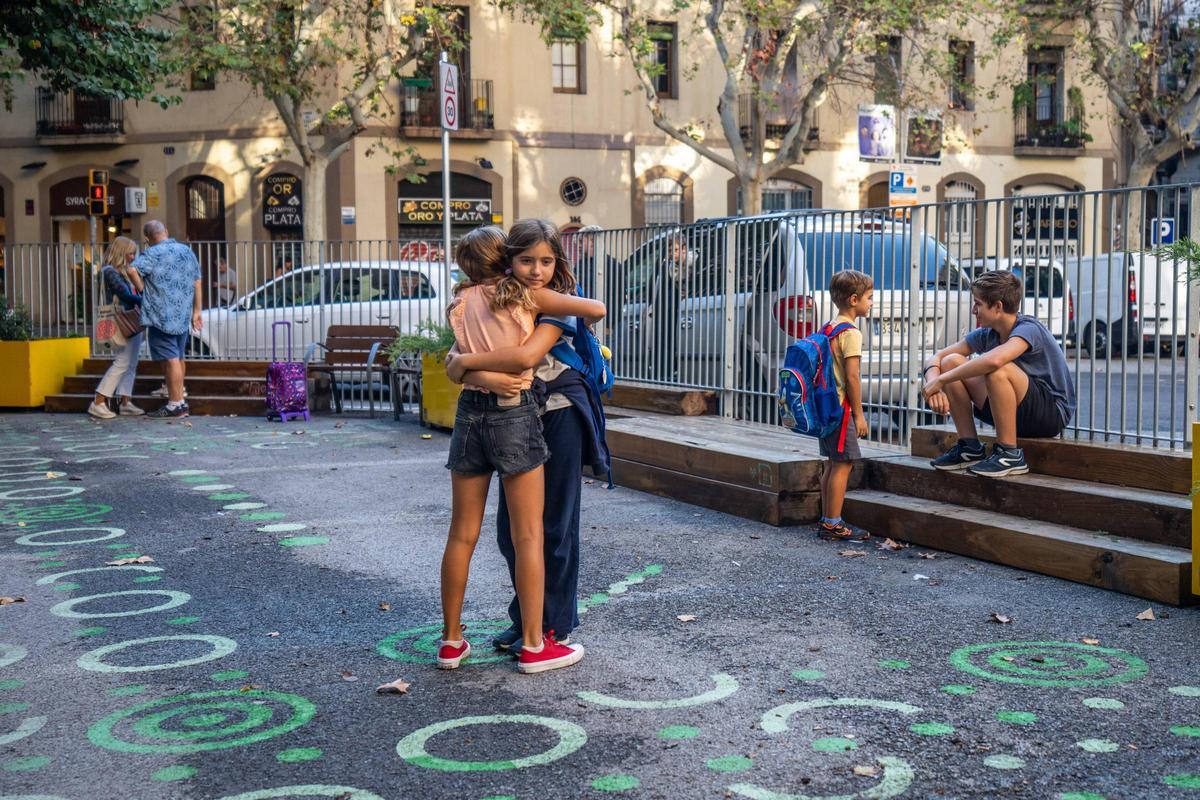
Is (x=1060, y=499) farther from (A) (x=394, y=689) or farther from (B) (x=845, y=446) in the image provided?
(A) (x=394, y=689)

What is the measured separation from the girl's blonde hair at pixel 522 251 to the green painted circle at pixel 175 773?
182 centimetres

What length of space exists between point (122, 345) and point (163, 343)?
1.46ft

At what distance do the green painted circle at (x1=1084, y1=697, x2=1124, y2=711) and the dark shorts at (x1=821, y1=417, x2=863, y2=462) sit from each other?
118 inches

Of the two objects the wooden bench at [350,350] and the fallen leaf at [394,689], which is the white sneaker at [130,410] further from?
the fallen leaf at [394,689]

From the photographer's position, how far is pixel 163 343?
1484cm

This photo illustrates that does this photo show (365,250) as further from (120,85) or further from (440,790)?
(440,790)

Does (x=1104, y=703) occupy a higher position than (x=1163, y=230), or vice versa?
(x=1163, y=230)

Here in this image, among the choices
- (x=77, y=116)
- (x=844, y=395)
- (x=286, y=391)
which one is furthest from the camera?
(x=77, y=116)

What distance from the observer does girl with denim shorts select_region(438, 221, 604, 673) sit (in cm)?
491

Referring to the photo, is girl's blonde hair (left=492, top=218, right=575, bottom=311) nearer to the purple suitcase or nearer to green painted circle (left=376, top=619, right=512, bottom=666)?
green painted circle (left=376, top=619, right=512, bottom=666)

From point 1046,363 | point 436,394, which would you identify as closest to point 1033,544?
point 1046,363

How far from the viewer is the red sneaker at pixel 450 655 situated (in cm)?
503

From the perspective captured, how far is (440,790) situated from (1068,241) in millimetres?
4970

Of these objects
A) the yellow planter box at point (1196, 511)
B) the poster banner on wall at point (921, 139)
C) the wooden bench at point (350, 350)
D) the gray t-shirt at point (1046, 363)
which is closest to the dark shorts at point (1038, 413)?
the gray t-shirt at point (1046, 363)
